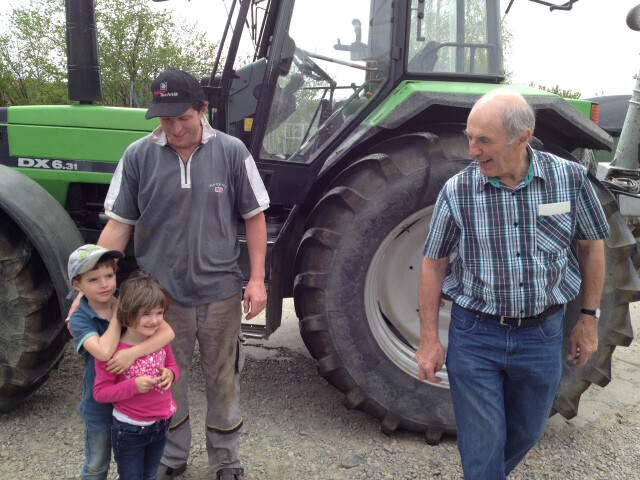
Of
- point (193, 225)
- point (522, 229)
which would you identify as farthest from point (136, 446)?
point (522, 229)

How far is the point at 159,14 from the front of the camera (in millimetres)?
16078

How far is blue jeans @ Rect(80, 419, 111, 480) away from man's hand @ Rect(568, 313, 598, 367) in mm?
1662

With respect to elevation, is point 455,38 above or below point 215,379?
above

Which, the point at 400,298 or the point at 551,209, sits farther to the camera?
the point at 400,298

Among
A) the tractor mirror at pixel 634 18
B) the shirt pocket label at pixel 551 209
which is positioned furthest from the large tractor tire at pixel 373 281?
the tractor mirror at pixel 634 18

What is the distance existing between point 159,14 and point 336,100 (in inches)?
580

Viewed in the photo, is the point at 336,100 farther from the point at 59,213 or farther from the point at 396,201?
the point at 59,213

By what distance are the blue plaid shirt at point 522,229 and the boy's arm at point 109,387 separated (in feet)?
3.66

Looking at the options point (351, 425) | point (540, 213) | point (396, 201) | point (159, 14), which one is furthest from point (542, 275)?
point (159, 14)

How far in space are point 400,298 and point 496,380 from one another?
3.98 ft

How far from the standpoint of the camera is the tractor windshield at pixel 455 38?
2975 millimetres

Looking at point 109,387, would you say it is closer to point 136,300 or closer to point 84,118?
point 136,300

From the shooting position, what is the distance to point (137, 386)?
6.19 feet

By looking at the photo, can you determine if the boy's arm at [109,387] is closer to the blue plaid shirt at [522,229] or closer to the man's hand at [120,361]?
the man's hand at [120,361]
